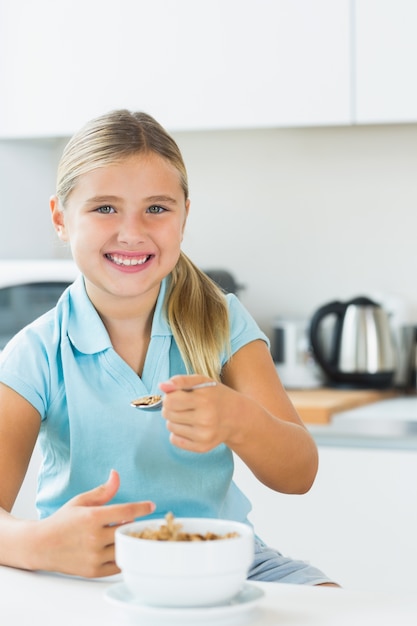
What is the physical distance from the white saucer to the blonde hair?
52cm

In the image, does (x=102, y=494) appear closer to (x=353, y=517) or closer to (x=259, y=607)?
(x=259, y=607)

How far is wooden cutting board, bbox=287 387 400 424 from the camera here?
228 centimetres

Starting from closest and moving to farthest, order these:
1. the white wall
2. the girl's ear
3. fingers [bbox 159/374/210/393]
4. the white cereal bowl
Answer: the white cereal bowl
fingers [bbox 159/374/210/393]
the girl's ear
the white wall

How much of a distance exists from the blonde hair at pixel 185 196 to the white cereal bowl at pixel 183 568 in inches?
21.2

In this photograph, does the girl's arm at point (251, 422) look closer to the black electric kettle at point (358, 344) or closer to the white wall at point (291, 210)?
the black electric kettle at point (358, 344)

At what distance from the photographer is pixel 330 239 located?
2854 mm

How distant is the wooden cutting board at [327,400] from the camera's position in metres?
2.28

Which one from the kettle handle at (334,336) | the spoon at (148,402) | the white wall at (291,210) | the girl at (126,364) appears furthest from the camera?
the white wall at (291,210)

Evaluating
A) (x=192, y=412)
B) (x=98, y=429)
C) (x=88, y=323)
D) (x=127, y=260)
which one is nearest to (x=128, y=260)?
(x=127, y=260)

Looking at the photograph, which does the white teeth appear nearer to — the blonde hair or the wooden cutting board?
the blonde hair

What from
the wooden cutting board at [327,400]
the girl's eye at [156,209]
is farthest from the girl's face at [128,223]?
the wooden cutting board at [327,400]

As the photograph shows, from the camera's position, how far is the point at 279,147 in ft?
9.47

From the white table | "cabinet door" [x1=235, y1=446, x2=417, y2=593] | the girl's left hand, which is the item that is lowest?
"cabinet door" [x1=235, y1=446, x2=417, y2=593]

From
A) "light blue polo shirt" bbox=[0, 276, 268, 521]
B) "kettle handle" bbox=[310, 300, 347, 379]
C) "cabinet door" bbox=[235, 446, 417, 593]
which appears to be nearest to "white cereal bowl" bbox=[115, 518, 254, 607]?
"light blue polo shirt" bbox=[0, 276, 268, 521]
